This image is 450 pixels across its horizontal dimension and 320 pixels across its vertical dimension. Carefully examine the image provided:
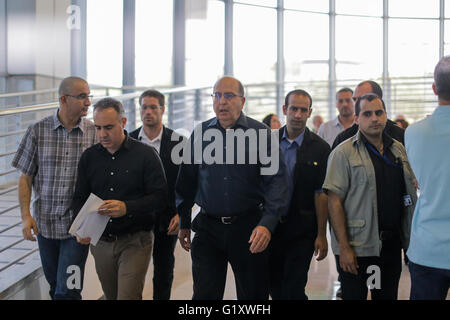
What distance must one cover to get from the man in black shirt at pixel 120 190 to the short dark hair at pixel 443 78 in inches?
64.5

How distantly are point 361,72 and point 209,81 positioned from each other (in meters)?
3.86

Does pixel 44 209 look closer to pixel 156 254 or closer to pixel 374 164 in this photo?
pixel 156 254

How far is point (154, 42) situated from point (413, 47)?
6633 millimetres

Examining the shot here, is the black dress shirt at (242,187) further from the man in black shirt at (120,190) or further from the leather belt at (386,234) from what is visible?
the leather belt at (386,234)

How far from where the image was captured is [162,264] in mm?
3867

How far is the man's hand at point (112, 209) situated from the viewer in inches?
114

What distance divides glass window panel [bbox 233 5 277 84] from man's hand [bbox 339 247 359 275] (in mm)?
9037

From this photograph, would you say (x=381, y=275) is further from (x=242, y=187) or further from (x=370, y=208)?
(x=242, y=187)

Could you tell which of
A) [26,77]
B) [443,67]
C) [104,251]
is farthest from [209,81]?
[443,67]

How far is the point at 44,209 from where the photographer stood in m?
3.30

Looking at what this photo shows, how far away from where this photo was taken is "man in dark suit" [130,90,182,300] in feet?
12.6

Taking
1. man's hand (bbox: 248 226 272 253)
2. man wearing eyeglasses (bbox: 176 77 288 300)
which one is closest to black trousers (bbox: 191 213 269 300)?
man wearing eyeglasses (bbox: 176 77 288 300)
